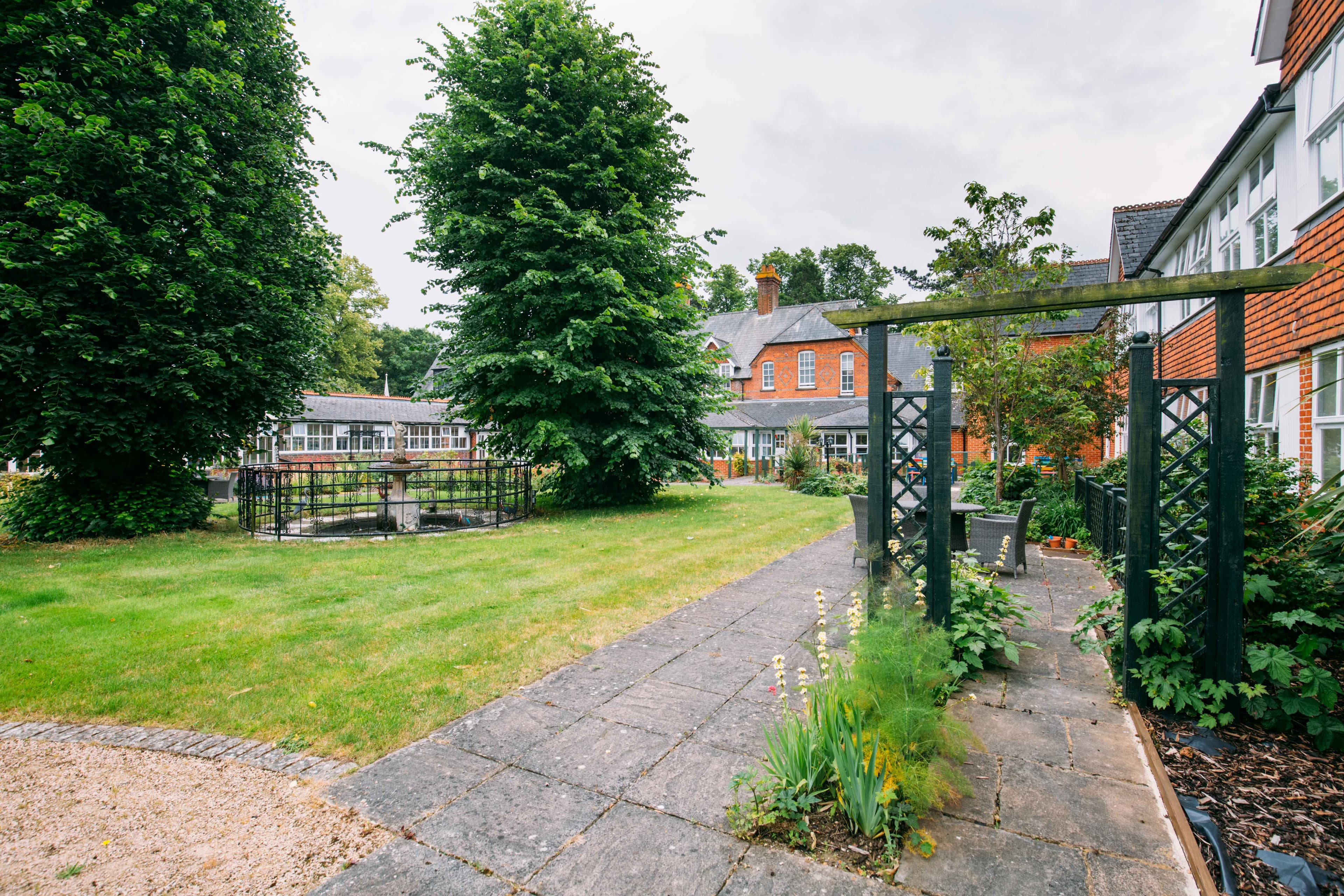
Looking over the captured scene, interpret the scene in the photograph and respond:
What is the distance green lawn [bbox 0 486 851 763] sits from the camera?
12.9ft

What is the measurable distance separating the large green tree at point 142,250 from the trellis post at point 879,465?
34.5 feet

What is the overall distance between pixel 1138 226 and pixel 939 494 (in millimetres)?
16507

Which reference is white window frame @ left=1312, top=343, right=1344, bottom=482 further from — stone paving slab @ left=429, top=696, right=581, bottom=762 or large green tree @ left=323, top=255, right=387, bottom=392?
large green tree @ left=323, top=255, right=387, bottom=392

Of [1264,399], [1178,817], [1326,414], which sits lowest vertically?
[1178,817]

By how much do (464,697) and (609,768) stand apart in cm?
135

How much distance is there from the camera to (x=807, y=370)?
32.7m

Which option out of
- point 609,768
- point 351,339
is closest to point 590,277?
point 609,768

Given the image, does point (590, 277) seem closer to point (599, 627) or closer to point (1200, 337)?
point (599, 627)

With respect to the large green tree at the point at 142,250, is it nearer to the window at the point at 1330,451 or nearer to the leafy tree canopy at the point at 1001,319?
the leafy tree canopy at the point at 1001,319

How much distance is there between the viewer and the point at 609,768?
3.14 m

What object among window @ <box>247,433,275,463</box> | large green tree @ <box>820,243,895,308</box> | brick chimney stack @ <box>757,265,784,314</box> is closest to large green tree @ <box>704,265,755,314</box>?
large green tree @ <box>820,243,895,308</box>

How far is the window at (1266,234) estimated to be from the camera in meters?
7.73

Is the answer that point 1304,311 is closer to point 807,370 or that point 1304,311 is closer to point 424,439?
point 807,370

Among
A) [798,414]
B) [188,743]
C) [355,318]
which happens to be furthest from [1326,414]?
[355,318]
